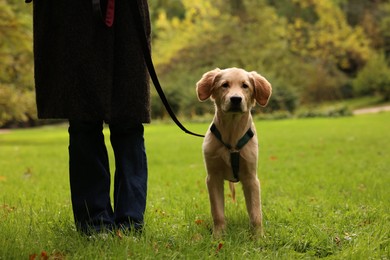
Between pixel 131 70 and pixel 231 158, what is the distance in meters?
0.89

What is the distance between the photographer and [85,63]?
2982mm

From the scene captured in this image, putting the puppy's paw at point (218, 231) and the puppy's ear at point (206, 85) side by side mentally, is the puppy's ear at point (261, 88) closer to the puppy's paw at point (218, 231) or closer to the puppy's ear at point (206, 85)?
the puppy's ear at point (206, 85)

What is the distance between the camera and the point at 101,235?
114 inches

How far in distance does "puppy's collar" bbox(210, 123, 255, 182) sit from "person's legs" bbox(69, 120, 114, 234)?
2.65 feet

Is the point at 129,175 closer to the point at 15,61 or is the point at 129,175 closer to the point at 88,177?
the point at 88,177

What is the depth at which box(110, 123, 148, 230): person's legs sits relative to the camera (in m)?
3.20

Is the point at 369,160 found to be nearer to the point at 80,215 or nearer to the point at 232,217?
the point at 232,217

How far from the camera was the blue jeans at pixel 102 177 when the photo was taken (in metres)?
3.10

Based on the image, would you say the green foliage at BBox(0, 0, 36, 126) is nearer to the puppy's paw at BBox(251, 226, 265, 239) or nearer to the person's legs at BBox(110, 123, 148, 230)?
the person's legs at BBox(110, 123, 148, 230)

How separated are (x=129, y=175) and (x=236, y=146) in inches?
29.8

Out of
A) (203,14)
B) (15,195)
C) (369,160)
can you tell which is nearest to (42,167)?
(15,195)

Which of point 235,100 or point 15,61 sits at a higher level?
point 15,61

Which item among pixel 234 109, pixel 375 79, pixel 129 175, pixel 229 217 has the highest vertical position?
pixel 375 79

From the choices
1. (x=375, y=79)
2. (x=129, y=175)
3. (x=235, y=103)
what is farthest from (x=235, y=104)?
(x=375, y=79)
